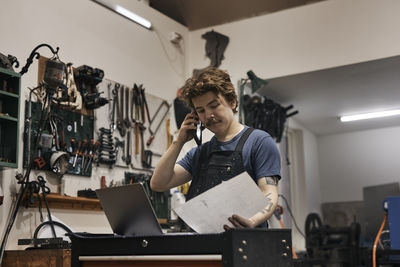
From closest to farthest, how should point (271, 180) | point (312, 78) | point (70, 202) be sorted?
point (271, 180) < point (70, 202) < point (312, 78)

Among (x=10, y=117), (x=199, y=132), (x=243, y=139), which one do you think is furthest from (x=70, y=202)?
(x=243, y=139)

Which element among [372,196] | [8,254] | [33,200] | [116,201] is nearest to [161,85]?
[33,200]

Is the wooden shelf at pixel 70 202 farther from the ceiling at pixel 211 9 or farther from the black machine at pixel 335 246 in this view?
the black machine at pixel 335 246

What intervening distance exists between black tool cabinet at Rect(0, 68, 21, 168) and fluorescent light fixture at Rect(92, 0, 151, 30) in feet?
4.76

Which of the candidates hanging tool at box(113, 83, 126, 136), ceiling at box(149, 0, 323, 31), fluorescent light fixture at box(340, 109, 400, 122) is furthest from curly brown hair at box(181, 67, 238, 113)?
fluorescent light fixture at box(340, 109, 400, 122)

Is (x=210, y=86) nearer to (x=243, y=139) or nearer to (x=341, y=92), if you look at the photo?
(x=243, y=139)

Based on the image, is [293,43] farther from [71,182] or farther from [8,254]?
[8,254]

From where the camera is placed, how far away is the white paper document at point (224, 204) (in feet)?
4.83

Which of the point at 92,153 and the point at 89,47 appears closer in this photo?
the point at 92,153

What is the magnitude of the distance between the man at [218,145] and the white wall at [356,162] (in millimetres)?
6947

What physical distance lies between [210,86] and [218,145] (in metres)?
0.25

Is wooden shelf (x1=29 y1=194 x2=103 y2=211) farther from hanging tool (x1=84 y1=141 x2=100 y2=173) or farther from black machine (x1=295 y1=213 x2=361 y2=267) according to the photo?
black machine (x1=295 y1=213 x2=361 y2=267)

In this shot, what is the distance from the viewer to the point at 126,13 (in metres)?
4.98

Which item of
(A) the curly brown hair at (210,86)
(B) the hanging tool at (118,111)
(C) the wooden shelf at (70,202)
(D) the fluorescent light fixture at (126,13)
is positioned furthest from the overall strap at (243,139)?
(D) the fluorescent light fixture at (126,13)
